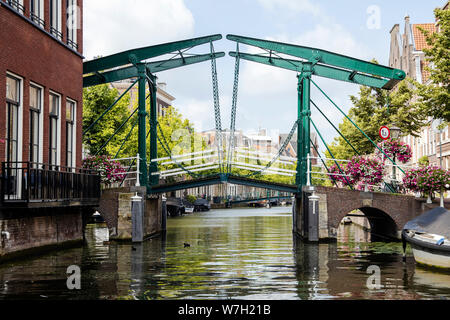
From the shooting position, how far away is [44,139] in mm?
18500

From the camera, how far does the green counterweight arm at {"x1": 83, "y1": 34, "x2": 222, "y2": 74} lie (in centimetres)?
2353

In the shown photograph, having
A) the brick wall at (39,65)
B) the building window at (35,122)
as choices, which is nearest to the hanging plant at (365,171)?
the brick wall at (39,65)

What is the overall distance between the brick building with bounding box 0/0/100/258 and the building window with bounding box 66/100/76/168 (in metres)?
0.03

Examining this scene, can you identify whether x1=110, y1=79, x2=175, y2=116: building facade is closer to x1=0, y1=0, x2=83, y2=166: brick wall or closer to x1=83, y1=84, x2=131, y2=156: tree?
x1=83, y1=84, x2=131, y2=156: tree

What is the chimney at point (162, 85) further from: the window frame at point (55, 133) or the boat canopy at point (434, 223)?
the boat canopy at point (434, 223)

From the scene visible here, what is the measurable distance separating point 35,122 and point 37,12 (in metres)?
3.15

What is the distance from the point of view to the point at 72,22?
21.1 m

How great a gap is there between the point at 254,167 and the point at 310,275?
34.4ft

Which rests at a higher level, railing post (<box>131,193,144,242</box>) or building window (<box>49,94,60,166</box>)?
building window (<box>49,94,60,166</box>)

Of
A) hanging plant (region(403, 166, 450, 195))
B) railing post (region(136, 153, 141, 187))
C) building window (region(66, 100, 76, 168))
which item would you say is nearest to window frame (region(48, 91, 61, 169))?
building window (region(66, 100, 76, 168))

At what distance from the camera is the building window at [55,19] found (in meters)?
19.5

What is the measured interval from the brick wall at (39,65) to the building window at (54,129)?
231 mm

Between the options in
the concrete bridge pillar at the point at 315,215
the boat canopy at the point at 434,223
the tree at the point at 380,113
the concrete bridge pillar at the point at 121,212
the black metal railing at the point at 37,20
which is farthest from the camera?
the tree at the point at 380,113
